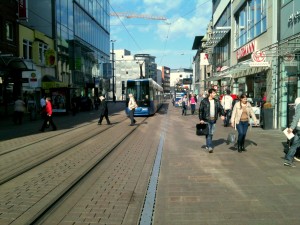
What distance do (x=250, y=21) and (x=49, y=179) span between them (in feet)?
64.7

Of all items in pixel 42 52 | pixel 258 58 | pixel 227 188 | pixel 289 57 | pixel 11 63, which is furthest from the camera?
pixel 42 52

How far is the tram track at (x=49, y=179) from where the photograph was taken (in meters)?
6.18

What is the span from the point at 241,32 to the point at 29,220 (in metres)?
25.0

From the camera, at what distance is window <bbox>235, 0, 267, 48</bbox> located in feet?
70.4

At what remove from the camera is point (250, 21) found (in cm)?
2470

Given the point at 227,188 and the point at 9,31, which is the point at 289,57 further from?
the point at 9,31

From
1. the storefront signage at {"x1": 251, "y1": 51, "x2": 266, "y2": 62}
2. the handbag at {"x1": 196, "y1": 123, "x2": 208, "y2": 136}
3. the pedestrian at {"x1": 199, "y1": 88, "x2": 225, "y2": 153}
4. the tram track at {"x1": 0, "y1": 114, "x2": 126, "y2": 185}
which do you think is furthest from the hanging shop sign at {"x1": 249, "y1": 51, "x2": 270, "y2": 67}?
the tram track at {"x1": 0, "y1": 114, "x2": 126, "y2": 185}

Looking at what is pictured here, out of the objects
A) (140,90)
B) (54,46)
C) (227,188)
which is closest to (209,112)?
(227,188)

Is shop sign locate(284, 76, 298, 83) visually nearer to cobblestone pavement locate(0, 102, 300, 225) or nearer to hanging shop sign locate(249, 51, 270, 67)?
hanging shop sign locate(249, 51, 270, 67)

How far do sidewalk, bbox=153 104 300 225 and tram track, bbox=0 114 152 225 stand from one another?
1748 mm

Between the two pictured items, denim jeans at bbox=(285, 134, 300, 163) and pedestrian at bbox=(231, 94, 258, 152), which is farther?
pedestrian at bbox=(231, 94, 258, 152)

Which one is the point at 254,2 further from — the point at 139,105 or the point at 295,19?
the point at 139,105

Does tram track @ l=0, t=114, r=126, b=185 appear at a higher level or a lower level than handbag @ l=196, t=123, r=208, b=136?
lower

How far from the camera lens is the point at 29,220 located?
17.9 feet
